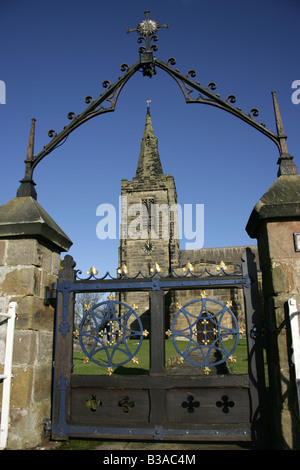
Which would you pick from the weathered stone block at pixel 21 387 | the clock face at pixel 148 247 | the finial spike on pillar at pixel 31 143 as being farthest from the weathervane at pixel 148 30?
the clock face at pixel 148 247

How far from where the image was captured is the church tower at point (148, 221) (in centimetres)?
3164

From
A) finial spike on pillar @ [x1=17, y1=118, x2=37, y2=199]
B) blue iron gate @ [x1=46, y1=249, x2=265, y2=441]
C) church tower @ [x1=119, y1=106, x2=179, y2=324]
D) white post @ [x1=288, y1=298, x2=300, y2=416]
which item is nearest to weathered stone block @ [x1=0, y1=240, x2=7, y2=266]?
finial spike on pillar @ [x1=17, y1=118, x2=37, y2=199]

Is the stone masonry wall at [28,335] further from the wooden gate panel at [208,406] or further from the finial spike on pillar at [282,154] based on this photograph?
the finial spike on pillar at [282,154]

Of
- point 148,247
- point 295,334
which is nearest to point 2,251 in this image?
point 295,334

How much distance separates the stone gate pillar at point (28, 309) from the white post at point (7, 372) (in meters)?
0.10

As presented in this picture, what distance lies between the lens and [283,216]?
3.66 metres

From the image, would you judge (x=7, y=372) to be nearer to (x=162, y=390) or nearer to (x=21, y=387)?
(x=21, y=387)

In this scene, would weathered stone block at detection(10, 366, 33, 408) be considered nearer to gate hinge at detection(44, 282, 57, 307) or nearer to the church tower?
gate hinge at detection(44, 282, 57, 307)

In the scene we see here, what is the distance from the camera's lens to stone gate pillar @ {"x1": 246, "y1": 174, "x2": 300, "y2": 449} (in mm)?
3266

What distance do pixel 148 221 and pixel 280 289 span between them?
1167 inches

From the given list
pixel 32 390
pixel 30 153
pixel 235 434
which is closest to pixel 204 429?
pixel 235 434

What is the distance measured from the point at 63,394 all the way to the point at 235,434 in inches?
71.5

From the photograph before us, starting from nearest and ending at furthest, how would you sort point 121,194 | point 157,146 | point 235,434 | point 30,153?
point 235,434
point 30,153
point 121,194
point 157,146

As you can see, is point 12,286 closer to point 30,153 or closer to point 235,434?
point 30,153
